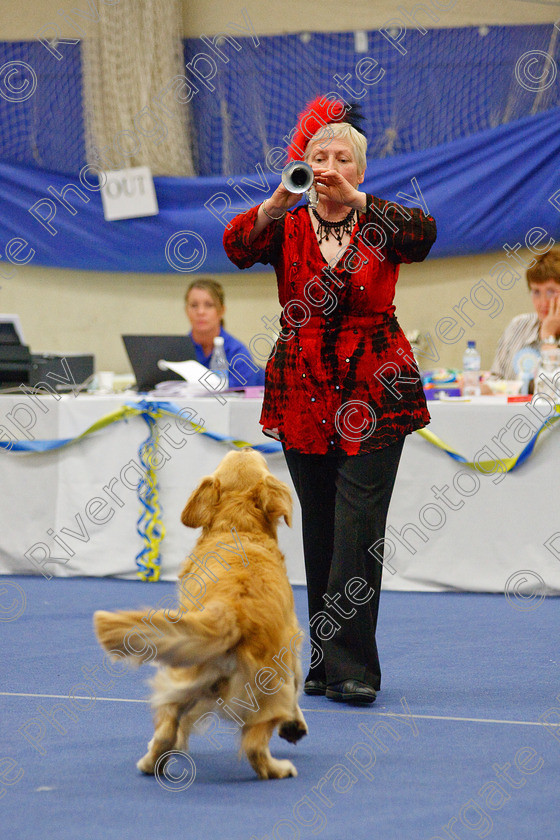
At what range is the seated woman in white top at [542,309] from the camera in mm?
4852

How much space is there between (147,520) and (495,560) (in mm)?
1645

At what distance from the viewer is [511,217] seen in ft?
20.5

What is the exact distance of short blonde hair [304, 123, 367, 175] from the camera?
2.50 m

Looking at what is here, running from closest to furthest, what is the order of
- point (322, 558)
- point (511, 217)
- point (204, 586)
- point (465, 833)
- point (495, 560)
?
point (465, 833) < point (204, 586) < point (322, 558) < point (495, 560) < point (511, 217)

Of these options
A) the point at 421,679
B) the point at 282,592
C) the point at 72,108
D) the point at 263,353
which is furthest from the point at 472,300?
the point at 282,592

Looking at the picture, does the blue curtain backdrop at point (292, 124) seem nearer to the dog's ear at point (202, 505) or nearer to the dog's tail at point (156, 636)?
the dog's ear at point (202, 505)

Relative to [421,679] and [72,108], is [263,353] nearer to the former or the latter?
[72,108]

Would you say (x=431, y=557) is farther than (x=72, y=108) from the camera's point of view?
No

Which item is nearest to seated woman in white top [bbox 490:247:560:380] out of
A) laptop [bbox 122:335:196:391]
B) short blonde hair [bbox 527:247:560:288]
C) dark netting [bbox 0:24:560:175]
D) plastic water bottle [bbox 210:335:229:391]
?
short blonde hair [bbox 527:247:560:288]

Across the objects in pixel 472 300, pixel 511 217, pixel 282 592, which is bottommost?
pixel 282 592

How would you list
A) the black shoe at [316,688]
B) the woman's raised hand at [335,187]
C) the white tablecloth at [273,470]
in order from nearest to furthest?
the woman's raised hand at [335,187]
the black shoe at [316,688]
the white tablecloth at [273,470]

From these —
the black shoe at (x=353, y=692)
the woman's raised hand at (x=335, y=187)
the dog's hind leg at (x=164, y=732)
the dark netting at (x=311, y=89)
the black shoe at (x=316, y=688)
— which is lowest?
the black shoe at (x=316, y=688)

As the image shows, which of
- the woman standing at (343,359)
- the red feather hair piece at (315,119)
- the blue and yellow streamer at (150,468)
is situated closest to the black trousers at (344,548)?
the woman standing at (343,359)

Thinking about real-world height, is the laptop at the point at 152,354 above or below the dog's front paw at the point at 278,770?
above
